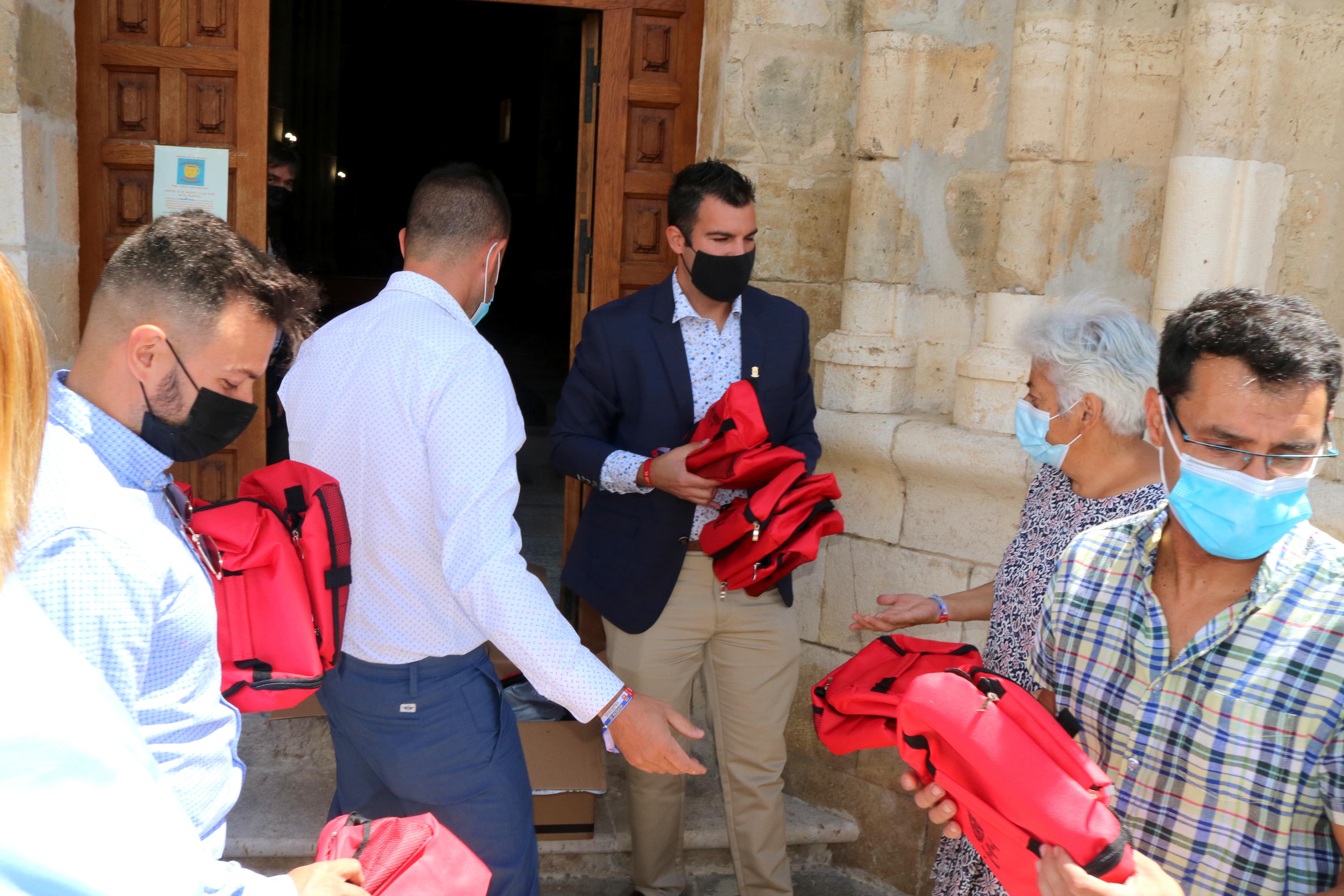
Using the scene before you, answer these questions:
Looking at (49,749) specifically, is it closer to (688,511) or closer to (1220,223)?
(688,511)

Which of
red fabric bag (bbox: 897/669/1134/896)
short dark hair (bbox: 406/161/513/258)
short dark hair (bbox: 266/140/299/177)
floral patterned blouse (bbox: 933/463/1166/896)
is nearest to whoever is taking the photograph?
red fabric bag (bbox: 897/669/1134/896)

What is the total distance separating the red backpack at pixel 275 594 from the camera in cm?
175

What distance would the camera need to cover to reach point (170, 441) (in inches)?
59.4

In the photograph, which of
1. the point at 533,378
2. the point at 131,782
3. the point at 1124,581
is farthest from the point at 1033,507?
the point at 533,378

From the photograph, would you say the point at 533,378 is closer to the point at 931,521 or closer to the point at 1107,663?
the point at 931,521

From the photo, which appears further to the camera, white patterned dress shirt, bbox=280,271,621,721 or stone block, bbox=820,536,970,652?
stone block, bbox=820,536,970,652

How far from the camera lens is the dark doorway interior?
50.3ft

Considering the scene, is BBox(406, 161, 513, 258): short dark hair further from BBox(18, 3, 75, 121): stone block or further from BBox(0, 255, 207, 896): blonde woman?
BBox(18, 3, 75, 121): stone block

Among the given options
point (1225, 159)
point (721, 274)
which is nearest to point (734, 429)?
point (721, 274)

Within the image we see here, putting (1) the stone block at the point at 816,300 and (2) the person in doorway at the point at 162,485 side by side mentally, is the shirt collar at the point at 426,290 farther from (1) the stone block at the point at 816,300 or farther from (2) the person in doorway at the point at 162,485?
(1) the stone block at the point at 816,300

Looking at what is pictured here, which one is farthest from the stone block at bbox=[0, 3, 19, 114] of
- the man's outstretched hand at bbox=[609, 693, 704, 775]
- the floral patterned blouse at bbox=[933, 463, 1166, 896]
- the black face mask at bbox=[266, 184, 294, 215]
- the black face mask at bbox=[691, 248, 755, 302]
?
the floral patterned blouse at bbox=[933, 463, 1166, 896]

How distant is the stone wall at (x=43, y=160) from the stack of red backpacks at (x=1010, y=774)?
2.91 m

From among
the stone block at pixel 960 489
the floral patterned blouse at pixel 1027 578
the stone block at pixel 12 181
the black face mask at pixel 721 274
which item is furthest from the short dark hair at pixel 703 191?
the stone block at pixel 12 181

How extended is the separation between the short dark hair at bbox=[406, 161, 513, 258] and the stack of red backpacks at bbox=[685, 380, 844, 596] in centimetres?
76
